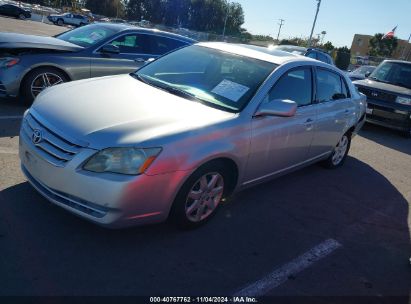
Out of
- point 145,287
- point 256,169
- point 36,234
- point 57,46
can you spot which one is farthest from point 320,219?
point 57,46

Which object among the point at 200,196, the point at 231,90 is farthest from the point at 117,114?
the point at 231,90

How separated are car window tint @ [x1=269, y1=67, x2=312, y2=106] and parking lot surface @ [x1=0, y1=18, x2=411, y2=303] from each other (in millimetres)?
1191

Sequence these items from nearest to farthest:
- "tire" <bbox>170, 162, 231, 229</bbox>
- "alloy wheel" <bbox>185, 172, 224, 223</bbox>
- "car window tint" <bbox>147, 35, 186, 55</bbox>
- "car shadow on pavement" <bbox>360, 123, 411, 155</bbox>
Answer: "tire" <bbox>170, 162, 231, 229</bbox>, "alloy wheel" <bbox>185, 172, 224, 223</bbox>, "car window tint" <bbox>147, 35, 186, 55</bbox>, "car shadow on pavement" <bbox>360, 123, 411, 155</bbox>

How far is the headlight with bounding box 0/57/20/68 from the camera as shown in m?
6.04

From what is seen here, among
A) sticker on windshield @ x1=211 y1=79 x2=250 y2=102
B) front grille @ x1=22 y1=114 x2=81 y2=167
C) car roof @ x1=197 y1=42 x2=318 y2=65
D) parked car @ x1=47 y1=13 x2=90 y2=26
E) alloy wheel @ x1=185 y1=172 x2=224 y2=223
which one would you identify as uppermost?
car roof @ x1=197 y1=42 x2=318 y2=65

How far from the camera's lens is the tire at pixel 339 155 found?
5933 millimetres

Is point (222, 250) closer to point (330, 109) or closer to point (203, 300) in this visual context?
point (203, 300)

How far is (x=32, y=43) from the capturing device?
629 cm

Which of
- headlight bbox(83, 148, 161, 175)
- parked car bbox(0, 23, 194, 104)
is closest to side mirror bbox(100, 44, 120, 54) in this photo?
parked car bbox(0, 23, 194, 104)

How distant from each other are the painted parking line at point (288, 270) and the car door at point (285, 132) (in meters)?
0.94

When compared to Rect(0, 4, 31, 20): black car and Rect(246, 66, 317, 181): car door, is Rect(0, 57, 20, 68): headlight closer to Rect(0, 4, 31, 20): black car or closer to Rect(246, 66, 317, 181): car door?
Rect(246, 66, 317, 181): car door

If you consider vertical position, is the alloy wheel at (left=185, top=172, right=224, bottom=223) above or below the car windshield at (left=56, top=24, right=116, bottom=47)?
below

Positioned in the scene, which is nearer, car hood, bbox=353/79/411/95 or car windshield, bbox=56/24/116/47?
car windshield, bbox=56/24/116/47

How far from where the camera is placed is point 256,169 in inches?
158
